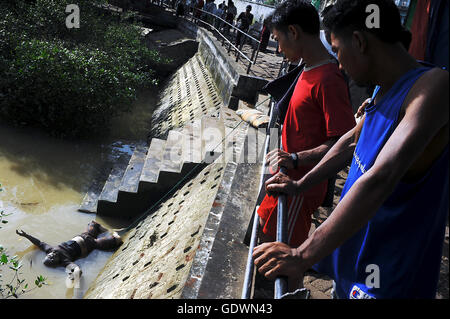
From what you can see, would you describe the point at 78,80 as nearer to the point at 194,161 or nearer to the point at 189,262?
the point at 194,161

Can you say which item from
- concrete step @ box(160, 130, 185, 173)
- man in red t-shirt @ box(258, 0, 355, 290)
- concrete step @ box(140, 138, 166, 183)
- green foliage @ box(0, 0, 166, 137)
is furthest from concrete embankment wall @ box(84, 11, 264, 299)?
green foliage @ box(0, 0, 166, 137)

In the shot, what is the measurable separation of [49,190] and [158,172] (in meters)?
2.54

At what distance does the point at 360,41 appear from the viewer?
1.51 meters

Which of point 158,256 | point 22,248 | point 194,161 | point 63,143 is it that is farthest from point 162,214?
point 63,143

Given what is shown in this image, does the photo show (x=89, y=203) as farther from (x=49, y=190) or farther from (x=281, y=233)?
(x=281, y=233)

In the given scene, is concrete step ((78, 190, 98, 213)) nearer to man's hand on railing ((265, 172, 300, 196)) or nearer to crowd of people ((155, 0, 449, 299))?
man's hand on railing ((265, 172, 300, 196))

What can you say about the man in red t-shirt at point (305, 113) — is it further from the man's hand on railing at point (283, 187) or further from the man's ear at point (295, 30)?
the man's hand on railing at point (283, 187)

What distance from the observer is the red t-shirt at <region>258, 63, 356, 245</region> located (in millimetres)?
2305

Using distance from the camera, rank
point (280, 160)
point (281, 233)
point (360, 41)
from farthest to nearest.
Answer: point (280, 160) < point (281, 233) < point (360, 41)

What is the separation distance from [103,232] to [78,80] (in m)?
4.85

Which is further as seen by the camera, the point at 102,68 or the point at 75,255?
the point at 102,68

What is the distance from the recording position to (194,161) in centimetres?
704

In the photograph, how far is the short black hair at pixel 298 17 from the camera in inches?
100.0

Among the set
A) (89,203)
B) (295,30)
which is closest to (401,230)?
(295,30)
